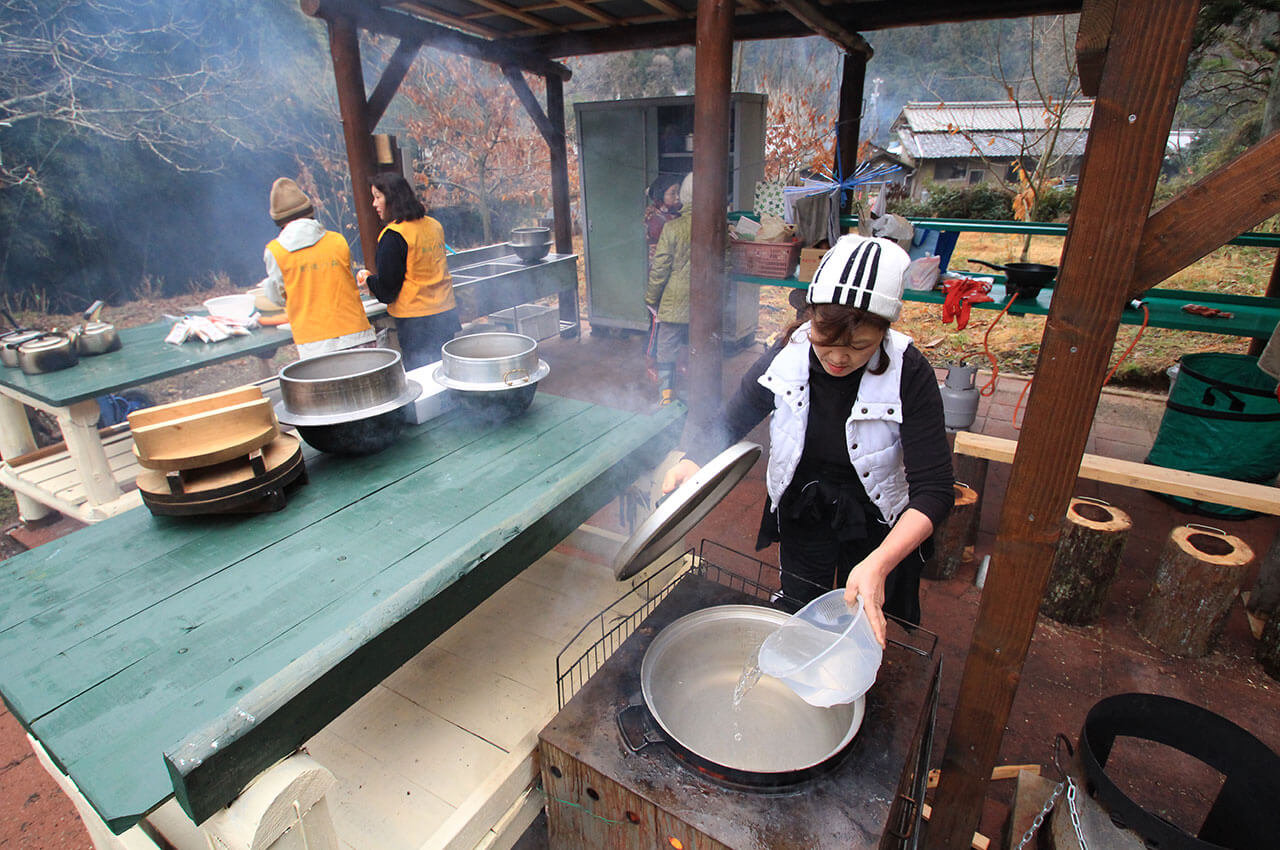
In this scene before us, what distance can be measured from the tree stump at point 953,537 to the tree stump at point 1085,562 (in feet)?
1.55

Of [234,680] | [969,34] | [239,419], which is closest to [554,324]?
[239,419]

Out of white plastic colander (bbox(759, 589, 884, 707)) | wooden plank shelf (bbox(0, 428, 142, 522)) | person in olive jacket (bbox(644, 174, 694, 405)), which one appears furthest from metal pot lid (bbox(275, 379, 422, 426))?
person in olive jacket (bbox(644, 174, 694, 405))

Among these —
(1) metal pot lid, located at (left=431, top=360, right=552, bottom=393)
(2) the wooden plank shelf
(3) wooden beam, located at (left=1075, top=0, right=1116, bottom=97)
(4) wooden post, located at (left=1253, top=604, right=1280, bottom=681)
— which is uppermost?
(3) wooden beam, located at (left=1075, top=0, right=1116, bottom=97)

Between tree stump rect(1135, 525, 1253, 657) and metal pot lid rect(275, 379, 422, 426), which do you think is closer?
metal pot lid rect(275, 379, 422, 426)

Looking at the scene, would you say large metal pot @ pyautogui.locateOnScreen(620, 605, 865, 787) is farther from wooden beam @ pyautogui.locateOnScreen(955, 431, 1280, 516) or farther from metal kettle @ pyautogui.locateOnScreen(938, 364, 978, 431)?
metal kettle @ pyautogui.locateOnScreen(938, 364, 978, 431)

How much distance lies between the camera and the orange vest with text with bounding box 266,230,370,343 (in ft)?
12.4

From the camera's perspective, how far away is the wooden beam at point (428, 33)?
4.42 metres

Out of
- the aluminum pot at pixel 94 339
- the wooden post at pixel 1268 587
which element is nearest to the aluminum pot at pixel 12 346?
the aluminum pot at pixel 94 339

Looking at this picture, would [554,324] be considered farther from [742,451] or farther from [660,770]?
[660,770]

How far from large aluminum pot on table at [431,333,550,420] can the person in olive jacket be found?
119 inches

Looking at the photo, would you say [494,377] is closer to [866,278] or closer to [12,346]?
[866,278]

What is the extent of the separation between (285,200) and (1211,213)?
4.18 metres

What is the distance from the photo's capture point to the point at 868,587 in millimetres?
1505

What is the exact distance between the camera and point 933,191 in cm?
1666
